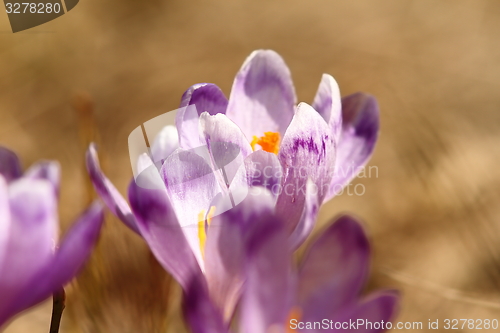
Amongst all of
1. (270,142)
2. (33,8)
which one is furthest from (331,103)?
(33,8)

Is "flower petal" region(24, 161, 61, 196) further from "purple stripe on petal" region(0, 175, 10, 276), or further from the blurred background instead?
the blurred background

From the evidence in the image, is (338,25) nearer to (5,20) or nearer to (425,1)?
(425,1)

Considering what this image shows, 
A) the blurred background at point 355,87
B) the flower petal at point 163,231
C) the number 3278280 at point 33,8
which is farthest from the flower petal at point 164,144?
the blurred background at point 355,87

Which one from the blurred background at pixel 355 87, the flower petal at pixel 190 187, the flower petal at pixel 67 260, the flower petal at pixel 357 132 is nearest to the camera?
the flower petal at pixel 67 260

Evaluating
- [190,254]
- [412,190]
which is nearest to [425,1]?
[412,190]

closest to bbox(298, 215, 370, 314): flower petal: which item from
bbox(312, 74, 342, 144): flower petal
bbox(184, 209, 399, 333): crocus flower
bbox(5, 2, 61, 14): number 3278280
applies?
bbox(184, 209, 399, 333): crocus flower

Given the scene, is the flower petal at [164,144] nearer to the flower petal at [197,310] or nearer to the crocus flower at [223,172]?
the crocus flower at [223,172]
